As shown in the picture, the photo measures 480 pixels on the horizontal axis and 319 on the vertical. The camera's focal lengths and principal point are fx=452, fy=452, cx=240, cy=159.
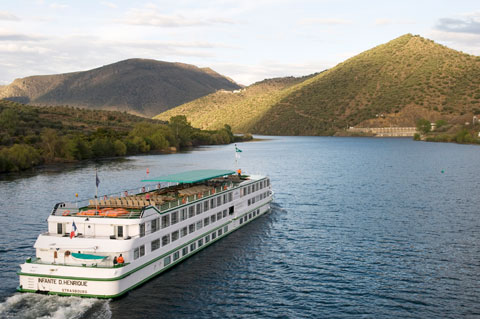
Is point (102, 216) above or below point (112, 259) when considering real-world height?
above

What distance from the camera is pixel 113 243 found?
2936 cm

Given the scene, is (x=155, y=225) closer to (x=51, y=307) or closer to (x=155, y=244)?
(x=155, y=244)

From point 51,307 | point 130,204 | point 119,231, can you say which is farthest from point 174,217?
point 51,307

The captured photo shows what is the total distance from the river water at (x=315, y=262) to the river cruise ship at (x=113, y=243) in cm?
95

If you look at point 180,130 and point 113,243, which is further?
point 180,130

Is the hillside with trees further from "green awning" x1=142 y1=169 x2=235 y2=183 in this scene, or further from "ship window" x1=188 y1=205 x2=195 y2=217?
"ship window" x1=188 y1=205 x2=195 y2=217

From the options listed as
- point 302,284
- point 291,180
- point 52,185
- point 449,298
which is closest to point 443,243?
point 449,298

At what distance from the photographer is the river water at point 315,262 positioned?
1093 inches

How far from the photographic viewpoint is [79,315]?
85.8ft

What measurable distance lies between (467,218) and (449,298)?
24814 millimetres

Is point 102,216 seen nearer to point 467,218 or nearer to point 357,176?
point 467,218

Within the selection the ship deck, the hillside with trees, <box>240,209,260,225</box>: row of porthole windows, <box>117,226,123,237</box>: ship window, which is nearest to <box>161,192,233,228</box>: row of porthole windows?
the ship deck

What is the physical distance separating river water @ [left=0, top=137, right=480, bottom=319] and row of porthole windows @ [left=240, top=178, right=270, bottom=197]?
11.8ft

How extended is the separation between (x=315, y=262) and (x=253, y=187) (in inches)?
681
